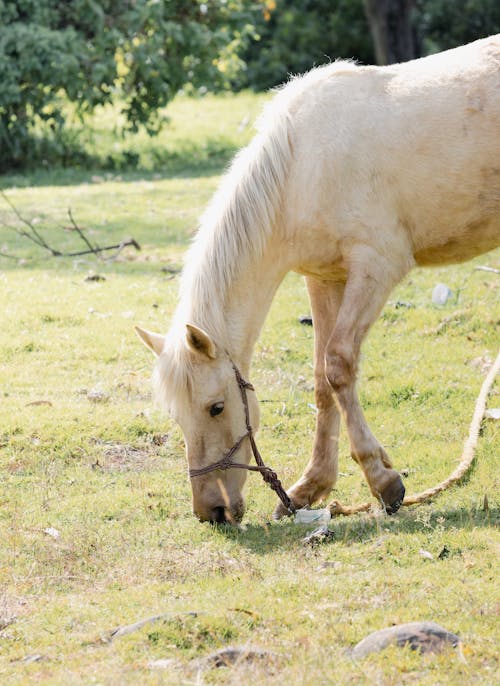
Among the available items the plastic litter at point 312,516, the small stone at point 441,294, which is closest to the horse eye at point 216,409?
the plastic litter at point 312,516

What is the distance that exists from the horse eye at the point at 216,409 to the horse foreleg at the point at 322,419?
71 centimetres

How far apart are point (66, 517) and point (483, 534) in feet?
7.13

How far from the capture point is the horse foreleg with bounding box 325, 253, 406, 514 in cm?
550

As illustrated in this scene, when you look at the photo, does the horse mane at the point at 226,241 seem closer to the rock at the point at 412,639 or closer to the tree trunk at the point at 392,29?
the rock at the point at 412,639

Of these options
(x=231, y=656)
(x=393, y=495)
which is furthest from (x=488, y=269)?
(x=231, y=656)

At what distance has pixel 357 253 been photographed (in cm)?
551

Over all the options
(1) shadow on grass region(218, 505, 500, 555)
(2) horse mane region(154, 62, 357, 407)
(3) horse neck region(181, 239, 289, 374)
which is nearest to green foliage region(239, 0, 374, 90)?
(2) horse mane region(154, 62, 357, 407)

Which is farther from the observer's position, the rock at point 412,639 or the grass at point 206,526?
the grass at point 206,526

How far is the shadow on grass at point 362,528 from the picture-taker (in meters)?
5.10

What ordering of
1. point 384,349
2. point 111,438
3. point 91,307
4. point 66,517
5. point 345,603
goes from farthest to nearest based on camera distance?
point 91,307 → point 384,349 → point 111,438 → point 66,517 → point 345,603

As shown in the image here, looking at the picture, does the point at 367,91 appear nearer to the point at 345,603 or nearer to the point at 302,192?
the point at 302,192

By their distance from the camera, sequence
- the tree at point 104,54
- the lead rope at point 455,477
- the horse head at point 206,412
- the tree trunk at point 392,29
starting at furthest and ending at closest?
the tree trunk at point 392,29 < the tree at point 104,54 < the lead rope at point 455,477 < the horse head at point 206,412

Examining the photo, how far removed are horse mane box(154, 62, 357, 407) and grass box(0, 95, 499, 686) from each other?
881 millimetres

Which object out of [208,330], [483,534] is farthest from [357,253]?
[483,534]
